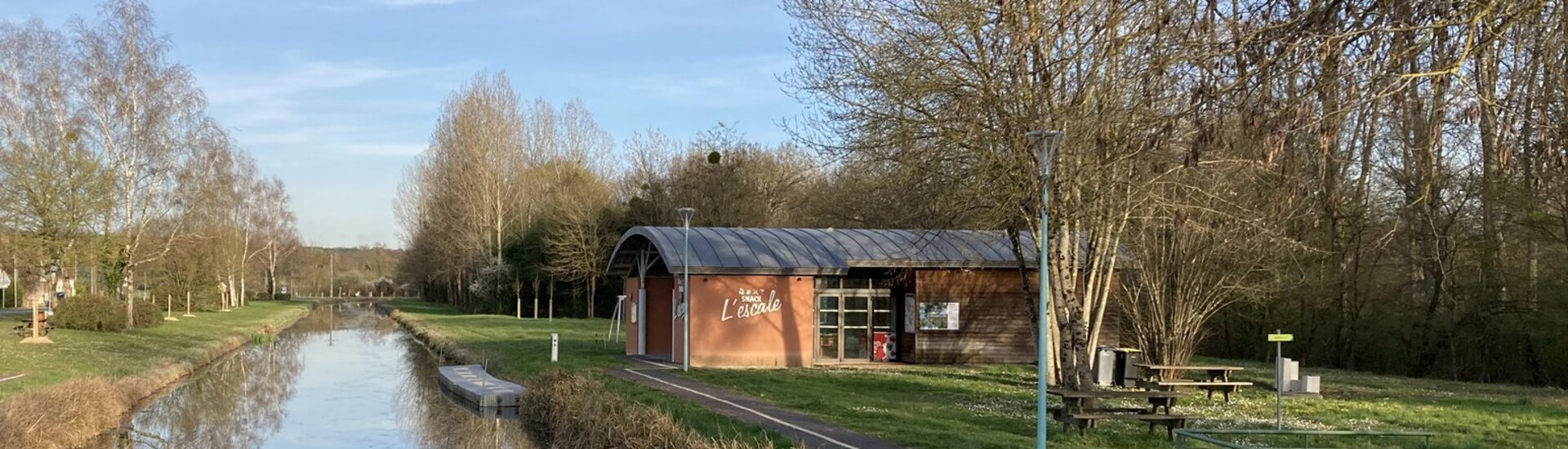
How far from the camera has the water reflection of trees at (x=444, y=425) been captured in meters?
16.4

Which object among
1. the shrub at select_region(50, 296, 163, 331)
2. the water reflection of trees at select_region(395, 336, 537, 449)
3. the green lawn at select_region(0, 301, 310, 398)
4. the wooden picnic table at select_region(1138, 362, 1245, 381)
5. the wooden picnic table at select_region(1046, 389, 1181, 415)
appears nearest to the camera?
the wooden picnic table at select_region(1046, 389, 1181, 415)

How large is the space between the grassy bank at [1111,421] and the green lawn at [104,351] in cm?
1083

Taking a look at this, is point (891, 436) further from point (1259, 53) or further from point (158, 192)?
point (158, 192)

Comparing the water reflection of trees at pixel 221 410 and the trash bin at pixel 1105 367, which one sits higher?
the trash bin at pixel 1105 367

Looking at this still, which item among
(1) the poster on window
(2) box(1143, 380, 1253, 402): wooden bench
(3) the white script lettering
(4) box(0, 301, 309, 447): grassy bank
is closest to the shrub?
(4) box(0, 301, 309, 447): grassy bank

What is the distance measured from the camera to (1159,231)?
21.1 m

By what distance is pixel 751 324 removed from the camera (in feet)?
81.3

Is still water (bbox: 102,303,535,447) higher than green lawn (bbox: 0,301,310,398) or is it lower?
lower

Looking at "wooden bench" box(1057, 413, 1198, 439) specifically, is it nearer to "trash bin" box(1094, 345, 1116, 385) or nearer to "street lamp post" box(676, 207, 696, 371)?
"trash bin" box(1094, 345, 1116, 385)

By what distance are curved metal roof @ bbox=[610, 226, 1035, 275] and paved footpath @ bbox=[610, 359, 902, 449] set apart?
306 centimetres

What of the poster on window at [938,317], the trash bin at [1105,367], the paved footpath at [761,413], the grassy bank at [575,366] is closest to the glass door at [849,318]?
the poster on window at [938,317]

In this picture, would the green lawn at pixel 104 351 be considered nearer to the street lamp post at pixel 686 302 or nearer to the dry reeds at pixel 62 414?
the dry reeds at pixel 62 414

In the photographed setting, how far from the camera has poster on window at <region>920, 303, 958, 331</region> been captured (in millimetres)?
25469

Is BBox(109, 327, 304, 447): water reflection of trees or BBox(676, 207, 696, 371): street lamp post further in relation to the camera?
BBox(676, 207, 696, 371): street lamp post
